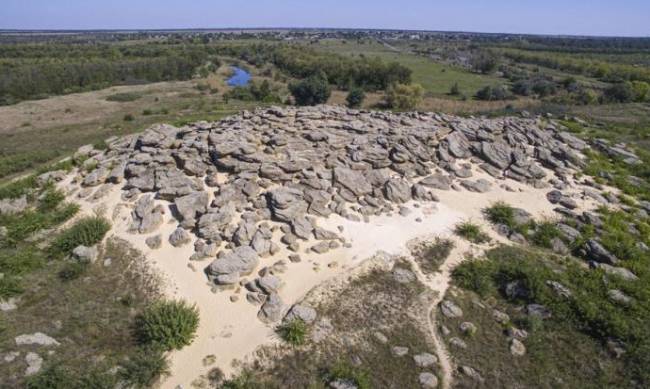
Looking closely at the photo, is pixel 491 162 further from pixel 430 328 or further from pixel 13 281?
pixel 13 281

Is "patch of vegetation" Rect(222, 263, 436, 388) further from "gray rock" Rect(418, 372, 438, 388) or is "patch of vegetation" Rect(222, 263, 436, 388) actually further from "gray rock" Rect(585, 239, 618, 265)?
"gray rock" Rect(585, 239, 618, 265)

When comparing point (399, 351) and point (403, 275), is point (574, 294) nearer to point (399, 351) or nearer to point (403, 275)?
point (403, 275)

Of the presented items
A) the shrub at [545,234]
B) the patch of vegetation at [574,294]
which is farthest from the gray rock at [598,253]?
the shrub at [545,234]

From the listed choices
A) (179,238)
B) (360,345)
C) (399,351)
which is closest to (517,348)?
(399,351)

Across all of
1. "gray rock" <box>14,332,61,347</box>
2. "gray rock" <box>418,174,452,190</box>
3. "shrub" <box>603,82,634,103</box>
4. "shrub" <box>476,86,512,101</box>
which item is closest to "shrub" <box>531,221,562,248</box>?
"gray rock" <box>418,174,452,190</box>

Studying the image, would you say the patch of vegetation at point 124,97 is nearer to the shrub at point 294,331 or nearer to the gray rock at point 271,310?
the gray rock at point 271,310

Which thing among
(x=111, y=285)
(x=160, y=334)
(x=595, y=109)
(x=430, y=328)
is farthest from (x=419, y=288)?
(x=595, y=109)
